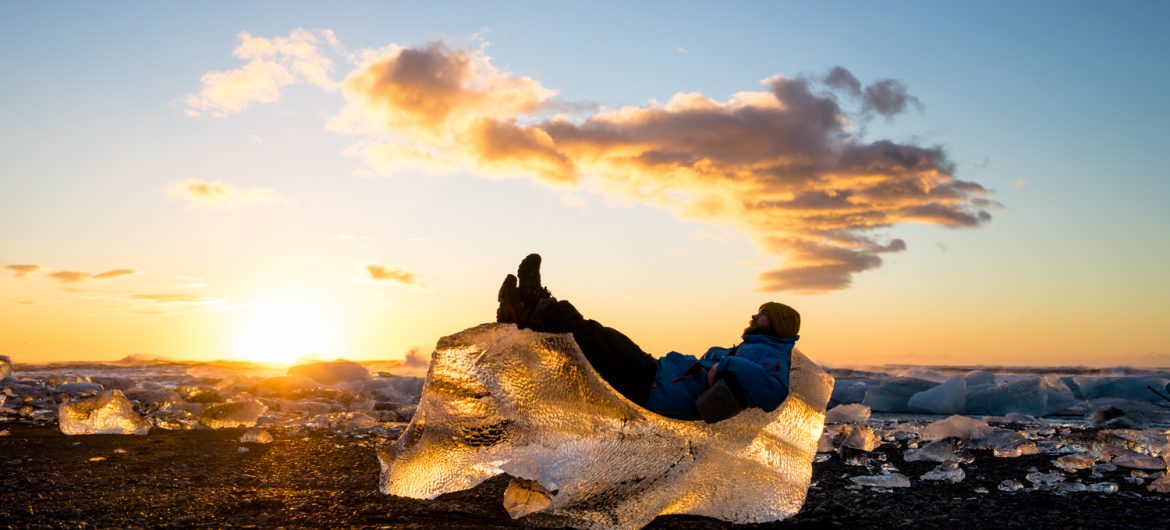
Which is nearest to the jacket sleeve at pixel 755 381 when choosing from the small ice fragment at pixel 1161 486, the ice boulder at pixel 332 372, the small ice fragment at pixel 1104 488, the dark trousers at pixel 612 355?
the dark trousers at pixel 612 355

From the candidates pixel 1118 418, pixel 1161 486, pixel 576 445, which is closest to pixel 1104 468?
pixel 1161 486

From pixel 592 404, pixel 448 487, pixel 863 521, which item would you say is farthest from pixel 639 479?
pixel 863 521

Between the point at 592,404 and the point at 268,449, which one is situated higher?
the point at 592,404

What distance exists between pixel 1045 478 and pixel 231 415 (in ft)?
28.5

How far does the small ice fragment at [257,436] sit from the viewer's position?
764 cm

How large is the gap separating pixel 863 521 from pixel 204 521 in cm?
357

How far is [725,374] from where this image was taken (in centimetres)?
413

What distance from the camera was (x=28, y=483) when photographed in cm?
502

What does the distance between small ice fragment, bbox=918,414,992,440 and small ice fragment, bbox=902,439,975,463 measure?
3.19 ft

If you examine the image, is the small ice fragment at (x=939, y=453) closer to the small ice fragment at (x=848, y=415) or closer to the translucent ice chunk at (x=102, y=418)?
the small ice fragment at (x=848, y=415)

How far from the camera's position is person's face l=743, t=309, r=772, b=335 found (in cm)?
474

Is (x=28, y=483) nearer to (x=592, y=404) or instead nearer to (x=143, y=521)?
(x=143, y=521)

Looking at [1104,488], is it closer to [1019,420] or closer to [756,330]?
[756,330]

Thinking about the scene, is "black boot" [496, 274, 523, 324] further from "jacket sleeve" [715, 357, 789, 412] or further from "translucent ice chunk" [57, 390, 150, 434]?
"translucent ice chunk" [57, 390, 150, 434]
